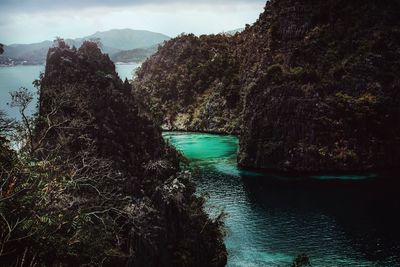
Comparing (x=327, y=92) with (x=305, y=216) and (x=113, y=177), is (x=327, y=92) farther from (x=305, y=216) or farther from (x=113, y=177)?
(x=113, y=177)

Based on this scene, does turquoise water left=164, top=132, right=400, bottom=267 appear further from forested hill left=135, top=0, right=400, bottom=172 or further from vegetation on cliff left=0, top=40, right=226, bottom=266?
vegetation on cliff left=0, top=40, right=226, bottom=266

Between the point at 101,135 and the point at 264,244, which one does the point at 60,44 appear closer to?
the point at 101,135

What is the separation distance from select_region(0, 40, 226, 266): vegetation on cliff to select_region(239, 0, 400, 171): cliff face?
1635 inches

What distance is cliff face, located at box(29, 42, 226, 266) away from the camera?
40903 mm

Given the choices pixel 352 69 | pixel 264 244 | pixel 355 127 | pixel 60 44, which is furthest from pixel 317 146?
pixel 60 44

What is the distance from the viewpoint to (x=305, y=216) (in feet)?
259

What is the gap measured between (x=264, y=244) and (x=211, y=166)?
48586 mm

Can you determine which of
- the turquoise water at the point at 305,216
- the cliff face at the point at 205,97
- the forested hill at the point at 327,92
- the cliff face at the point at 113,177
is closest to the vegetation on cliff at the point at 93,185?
the cliff face at the point at 113,177

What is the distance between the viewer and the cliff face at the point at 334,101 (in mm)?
110875

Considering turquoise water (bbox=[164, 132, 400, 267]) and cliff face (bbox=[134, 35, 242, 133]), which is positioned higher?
cliff face (bbox=[134, 35, 242, 133])

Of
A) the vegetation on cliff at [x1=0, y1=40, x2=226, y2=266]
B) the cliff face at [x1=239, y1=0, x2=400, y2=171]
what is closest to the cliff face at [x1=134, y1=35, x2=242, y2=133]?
the cliff face at [x1=239, y1=0, x2=400, y2=171]

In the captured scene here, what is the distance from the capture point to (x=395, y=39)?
11975 cm

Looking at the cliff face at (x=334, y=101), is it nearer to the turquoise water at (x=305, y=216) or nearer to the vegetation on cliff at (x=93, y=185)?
the turquoise water at (x=305, y=216)

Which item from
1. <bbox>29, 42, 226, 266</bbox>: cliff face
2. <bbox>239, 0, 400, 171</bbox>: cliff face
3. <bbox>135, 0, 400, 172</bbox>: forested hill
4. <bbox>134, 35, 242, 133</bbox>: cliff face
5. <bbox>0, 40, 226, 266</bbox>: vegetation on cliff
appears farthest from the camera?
<bbox>134, 35, 242, 133</bbox>: cliff face
